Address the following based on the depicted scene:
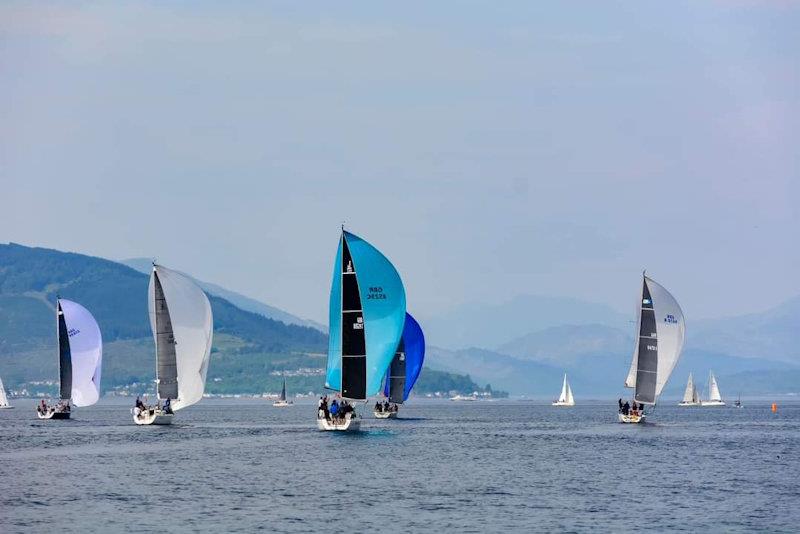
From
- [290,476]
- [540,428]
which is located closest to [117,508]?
[290,476]

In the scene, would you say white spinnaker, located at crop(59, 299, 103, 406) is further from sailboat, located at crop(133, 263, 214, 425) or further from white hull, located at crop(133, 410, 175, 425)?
sailboat, located at crop(133, 263, 214, 425)

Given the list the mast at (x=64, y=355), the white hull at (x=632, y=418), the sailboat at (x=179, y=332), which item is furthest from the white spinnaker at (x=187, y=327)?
the white hull at (x=632, y=418)

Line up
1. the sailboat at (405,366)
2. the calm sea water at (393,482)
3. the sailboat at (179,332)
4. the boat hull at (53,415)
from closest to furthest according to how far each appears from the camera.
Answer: the calm sea water at (393,482), the sailboat at (179,332), the sailboat at (405,366), the boat hull at (53,415)

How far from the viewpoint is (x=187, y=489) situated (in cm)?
7150

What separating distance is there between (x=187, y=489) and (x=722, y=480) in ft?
89.0

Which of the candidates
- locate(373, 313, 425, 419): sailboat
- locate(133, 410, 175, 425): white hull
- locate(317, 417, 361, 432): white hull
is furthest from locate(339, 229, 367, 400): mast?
locate(373, 313, 425, 419): sailboat

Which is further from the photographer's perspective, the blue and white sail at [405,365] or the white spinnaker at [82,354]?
the blue and white sail at [405,365]

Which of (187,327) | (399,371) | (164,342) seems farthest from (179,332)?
(399,371)

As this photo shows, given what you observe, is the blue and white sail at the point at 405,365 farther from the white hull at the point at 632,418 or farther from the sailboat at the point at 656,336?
the sailboat at the point at 656,336

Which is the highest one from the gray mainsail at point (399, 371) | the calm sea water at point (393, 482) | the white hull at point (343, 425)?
the gray mainsail at point (399, 371)

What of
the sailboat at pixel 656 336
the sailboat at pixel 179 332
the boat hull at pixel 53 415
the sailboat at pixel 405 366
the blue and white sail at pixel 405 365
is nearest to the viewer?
the sailboat at pixel 179 332

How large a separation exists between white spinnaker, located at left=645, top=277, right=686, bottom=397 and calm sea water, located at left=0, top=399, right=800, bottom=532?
37.1ft

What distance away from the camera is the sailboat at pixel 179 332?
118312 millimetres

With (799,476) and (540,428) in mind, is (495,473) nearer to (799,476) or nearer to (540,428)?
(799,476)
